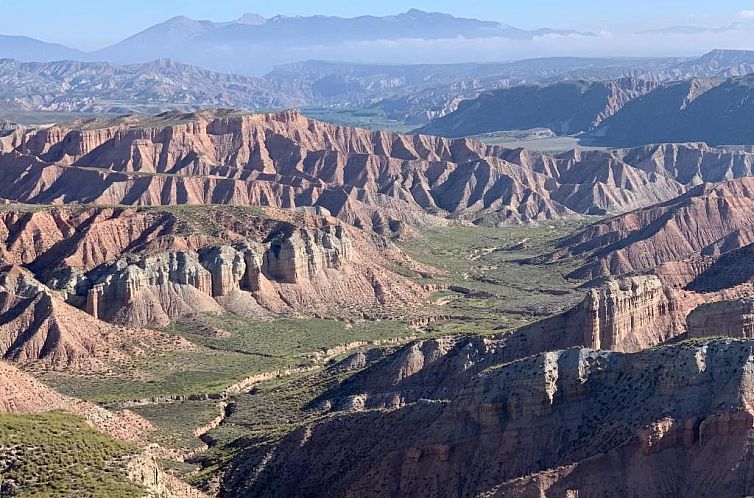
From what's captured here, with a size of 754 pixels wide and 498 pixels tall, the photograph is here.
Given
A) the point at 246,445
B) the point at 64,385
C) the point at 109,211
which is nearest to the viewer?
the point at 246,445

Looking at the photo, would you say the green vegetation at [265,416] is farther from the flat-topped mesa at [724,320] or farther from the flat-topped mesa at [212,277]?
the flat-topped mesa at [724,320]

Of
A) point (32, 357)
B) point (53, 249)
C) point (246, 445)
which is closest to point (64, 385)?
point (32, 357)

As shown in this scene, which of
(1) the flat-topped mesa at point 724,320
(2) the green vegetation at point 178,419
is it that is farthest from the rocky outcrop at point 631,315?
(2) the green vegetation at point 178,419

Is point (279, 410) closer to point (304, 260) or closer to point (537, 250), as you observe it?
point (304, 260)

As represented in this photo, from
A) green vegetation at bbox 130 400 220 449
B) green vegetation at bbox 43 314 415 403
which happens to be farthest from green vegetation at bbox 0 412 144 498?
green vegetation at bbox 43 314 415 403

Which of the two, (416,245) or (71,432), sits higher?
(71,432)

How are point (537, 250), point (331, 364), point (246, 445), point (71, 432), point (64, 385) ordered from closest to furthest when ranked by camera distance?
point (71, 432)
point (246, 445)
point (64, 385)
point (331, 364)
point (537, 250)

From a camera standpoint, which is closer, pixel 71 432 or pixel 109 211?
pixel 71 432
